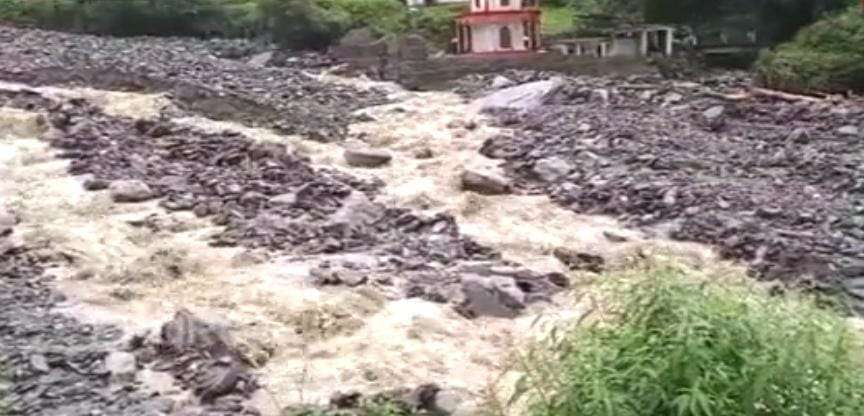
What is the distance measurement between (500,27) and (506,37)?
0.69 feet

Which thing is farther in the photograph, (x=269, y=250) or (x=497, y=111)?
(x=497, y=111)

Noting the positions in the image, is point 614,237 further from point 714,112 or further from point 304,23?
point 304,23

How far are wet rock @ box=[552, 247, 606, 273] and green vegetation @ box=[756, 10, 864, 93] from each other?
26.9ft

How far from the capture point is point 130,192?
11945mm

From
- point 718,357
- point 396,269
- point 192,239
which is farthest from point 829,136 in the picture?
point 718,357

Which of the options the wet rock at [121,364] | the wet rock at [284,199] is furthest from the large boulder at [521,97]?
the wet rock at [121,364]

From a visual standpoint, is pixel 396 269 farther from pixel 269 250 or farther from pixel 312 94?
pixel 312 94

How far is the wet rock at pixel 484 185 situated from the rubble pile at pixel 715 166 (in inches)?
12.9

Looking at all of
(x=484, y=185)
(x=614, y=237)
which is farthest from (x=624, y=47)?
(x=614, y=237)

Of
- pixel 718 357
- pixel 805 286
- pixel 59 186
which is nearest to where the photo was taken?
pixel 718 357

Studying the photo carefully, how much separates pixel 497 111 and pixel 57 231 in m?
7.62

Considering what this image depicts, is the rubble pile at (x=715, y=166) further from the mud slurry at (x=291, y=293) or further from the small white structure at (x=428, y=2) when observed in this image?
the small white structure at (x=428, y=2)

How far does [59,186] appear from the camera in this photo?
1266cm

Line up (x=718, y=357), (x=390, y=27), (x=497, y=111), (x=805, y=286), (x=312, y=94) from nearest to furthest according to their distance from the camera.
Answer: (x=718, y=357) → (x=805, y=286) → (x=497, y=111) → (x=312, y=94) → (x=390, y=27)
